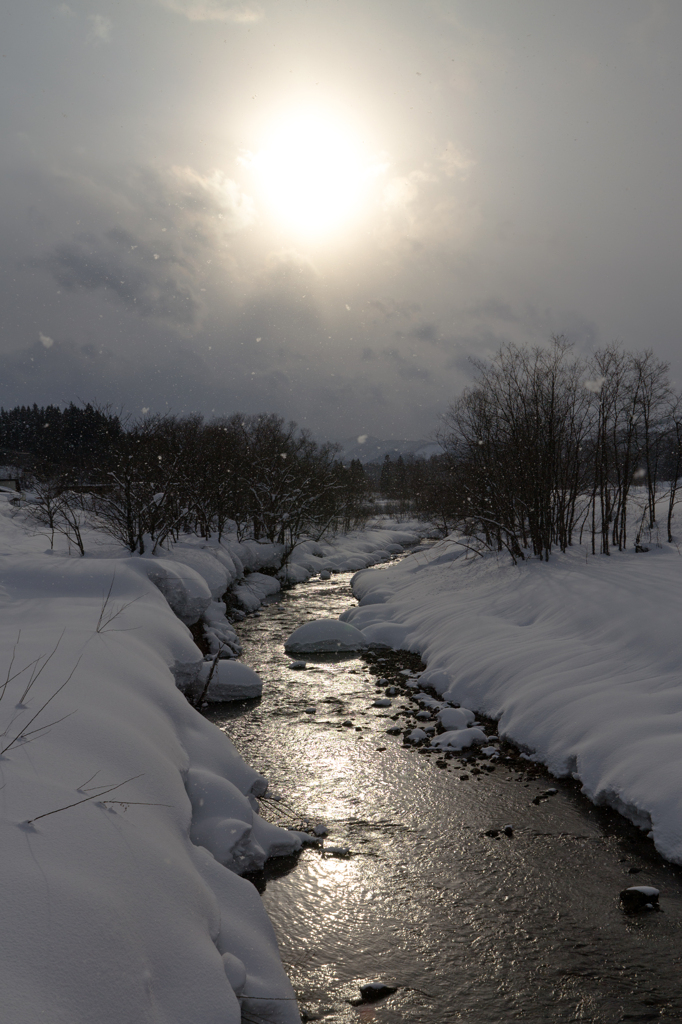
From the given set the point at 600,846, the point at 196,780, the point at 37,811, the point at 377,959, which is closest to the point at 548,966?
the point at 377,959

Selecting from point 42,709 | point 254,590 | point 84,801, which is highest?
point 42,709

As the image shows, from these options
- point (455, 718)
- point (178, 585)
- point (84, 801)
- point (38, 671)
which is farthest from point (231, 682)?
point (84, 801)

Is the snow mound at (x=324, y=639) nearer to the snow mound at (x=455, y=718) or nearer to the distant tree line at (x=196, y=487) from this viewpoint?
the snow mound at (x=455, y=718)

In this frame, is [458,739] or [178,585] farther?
[178,585]

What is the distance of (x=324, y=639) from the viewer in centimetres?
1470

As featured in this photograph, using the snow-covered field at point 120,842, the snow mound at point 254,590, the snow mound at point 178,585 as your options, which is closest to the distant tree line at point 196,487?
the snow mound at point 254,590

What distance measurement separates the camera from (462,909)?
543 centimetres

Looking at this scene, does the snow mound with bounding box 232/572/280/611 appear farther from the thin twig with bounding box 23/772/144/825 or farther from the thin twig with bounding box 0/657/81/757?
the thin twig with bounding box 23/772/144/825

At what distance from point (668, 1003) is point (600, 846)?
200cm

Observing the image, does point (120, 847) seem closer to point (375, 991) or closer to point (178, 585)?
point (375, 991)

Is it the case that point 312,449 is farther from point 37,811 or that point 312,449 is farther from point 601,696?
point 37,811

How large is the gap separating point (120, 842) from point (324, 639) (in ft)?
36.6

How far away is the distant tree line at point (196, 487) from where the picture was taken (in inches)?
741

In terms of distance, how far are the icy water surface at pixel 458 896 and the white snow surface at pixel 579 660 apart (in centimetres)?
55
